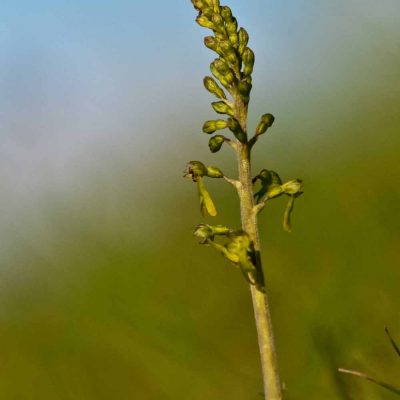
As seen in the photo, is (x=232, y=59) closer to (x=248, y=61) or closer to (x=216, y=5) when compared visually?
(x=248, y=61)

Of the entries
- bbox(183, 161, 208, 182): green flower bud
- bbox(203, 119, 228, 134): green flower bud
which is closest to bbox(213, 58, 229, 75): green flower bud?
bbox(203, 119, 228, 134): green flower bud

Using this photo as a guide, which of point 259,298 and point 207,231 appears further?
point 207,231

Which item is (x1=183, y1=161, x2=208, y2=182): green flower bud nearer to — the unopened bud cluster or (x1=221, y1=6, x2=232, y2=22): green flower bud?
the unopened bud cluster

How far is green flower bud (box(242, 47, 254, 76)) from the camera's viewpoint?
1492 mm

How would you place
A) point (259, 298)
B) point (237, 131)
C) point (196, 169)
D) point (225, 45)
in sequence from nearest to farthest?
A: point (259, 298)
point (237, 131)
point (225, 45)
point (196, 169)

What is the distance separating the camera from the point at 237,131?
55.6 inches

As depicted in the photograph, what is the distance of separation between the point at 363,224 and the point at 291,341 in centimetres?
60

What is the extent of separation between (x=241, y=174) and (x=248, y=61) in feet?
0.80

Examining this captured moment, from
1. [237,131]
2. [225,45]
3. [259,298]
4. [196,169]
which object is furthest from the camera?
[196,169]

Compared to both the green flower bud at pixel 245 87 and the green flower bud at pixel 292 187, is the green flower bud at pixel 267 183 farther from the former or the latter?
the green flower bud at pixel 245 87

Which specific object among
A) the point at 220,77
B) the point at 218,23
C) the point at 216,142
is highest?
the point at 218,23

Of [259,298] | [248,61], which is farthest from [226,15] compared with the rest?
[259,298]

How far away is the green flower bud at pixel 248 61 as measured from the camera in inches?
58.7

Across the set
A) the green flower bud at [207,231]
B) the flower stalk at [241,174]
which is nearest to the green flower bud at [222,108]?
the flower stalk at [241,174]
